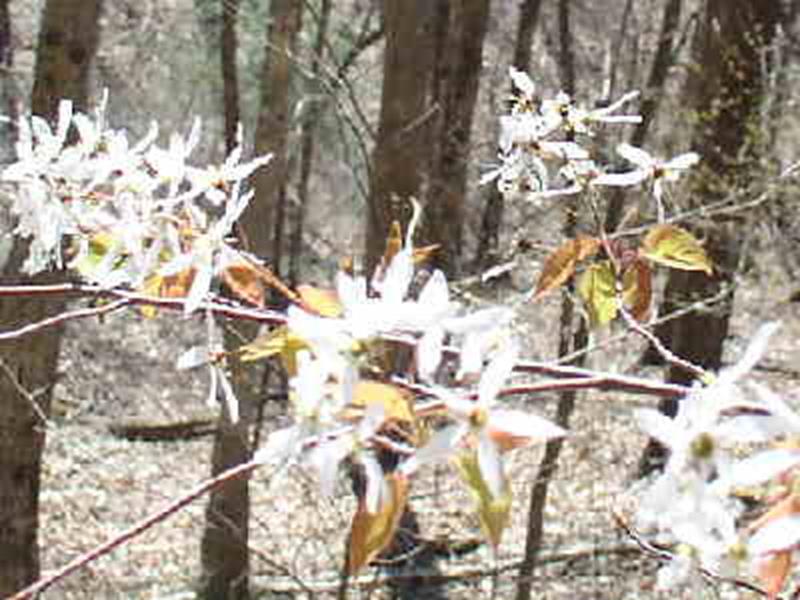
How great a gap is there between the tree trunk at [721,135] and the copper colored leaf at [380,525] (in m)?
6.27

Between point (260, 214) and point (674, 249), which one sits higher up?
point (674, 249)

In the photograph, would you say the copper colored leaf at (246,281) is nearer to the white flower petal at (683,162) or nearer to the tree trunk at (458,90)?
the white flower petal at (683,162)

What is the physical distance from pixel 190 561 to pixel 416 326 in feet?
19.3

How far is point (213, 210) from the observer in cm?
122

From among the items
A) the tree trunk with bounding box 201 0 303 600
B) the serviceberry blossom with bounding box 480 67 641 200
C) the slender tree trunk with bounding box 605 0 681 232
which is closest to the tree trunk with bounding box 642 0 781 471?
the slender tree trunk with bounding box 605 0 681 232

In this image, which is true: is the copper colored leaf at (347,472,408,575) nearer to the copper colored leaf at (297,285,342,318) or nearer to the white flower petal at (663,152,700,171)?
the copper colored leaf at (297,285,342,318)

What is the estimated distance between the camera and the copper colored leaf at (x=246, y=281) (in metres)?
0.90

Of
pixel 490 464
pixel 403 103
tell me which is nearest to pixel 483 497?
pixel 490 464

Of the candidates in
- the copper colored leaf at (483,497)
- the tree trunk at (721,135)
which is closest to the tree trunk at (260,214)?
the tree trunk at (721,135)

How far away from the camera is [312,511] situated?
588 cm

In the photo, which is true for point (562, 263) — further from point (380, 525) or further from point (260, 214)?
point (260, 214)

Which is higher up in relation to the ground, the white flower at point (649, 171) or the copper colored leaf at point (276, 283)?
the white flower at point (649, 171)

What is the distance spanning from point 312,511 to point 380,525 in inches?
208

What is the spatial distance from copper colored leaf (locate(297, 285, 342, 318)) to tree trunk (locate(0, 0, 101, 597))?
305cm
